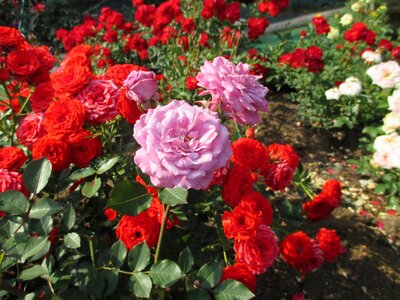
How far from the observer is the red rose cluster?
1.34m

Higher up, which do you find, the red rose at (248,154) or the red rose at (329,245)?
Result: the red rose at (248,154)

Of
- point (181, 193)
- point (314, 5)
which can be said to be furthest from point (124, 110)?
point (314, 5)

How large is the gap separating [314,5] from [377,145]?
32.4 ft

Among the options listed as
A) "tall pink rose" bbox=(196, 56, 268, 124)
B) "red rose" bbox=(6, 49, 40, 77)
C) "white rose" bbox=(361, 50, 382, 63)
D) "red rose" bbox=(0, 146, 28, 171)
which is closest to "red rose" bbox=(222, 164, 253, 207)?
"tall pink rose" bbox=(196, 56, 268, 124)

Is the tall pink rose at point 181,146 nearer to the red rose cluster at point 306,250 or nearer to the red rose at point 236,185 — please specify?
the red rose at point 236,185

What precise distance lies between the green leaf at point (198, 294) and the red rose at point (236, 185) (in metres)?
0.27

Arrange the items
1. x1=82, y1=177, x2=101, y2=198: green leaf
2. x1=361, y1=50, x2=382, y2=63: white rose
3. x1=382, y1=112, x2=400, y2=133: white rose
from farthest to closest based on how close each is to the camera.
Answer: x1=361, y1=50, x2=382, y2=63: white rose < x1=382, y1=112, x2=400, y2=133: white rose < x1=82, y1=177, x2=101, y2=198: green leaf

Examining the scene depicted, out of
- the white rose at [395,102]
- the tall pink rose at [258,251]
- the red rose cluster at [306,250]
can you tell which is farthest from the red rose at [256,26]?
the tall pink rose at [258,251]

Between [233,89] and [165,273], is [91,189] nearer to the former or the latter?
[165,273]

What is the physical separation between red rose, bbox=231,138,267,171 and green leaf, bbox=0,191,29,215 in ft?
2.06

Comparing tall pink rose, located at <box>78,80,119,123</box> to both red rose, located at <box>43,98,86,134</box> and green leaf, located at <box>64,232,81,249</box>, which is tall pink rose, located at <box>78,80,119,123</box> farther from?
green leaf, located at <box>64,232,81,249</box>

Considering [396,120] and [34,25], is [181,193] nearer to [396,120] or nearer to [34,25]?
[396,120]

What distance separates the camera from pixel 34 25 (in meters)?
6.16

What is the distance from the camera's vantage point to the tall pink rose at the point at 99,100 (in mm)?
1146
